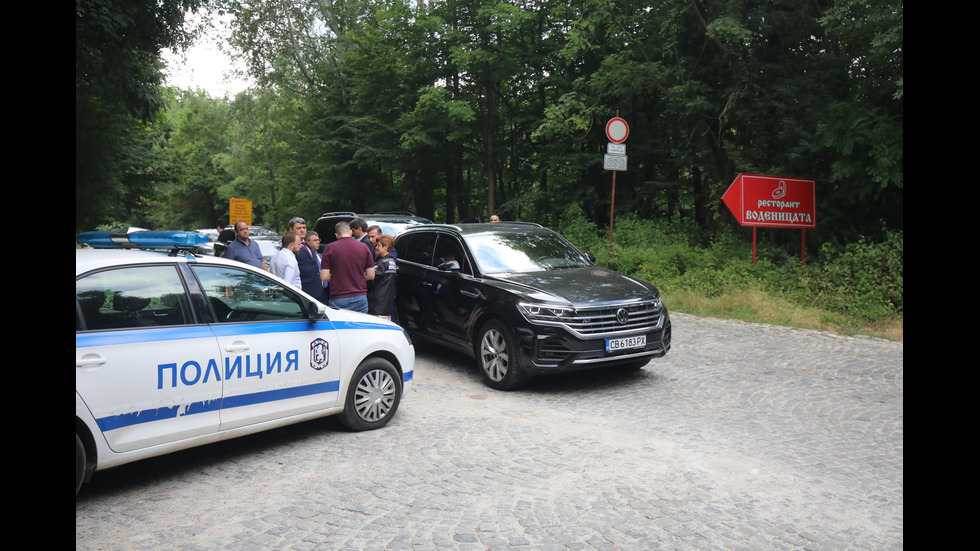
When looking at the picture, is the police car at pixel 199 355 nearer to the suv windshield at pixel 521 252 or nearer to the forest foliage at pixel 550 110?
the suv windshield at pixel 521 252

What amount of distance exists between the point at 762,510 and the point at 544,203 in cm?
2023

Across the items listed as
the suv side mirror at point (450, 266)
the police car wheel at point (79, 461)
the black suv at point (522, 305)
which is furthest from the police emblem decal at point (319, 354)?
the suv side mirror at point (450, 266)

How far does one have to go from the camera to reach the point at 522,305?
7.30 metres

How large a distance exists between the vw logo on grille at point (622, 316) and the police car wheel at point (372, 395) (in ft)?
8.39

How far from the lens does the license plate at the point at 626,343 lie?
7.27 metres

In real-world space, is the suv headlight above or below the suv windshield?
below

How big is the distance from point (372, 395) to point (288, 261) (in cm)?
352

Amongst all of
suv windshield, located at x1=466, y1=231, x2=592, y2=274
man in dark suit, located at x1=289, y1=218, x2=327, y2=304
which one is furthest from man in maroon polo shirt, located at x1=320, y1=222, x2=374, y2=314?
suv windshield, located at x1=466, y1=231, x2=592, y2=274

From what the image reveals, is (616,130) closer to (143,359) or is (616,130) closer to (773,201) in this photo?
(773,201)

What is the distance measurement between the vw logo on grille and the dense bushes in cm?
642

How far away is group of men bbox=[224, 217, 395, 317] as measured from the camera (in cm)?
814

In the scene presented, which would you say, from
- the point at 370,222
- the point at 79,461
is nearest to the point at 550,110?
the point at 370,222

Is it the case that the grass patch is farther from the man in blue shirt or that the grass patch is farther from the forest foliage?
the man in blue shirt
